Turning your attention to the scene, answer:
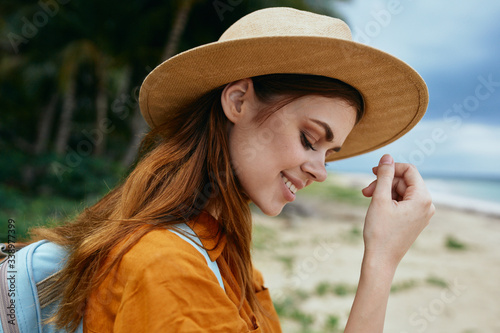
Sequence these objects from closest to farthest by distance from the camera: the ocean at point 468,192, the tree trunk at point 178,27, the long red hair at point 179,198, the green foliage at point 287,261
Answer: the long red hair at point 179,198 < the green foliage at point 287,261 < the tree trunk at point 178,27 < the ocean at point 468,192

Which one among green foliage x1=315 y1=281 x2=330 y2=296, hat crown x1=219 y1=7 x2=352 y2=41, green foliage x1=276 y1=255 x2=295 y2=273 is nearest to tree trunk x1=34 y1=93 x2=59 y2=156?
green foliage x1=276 y1=255 x2=295 y2=273

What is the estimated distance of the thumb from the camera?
1.35 metres

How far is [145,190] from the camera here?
4.08ft

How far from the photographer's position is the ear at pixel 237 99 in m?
1.39

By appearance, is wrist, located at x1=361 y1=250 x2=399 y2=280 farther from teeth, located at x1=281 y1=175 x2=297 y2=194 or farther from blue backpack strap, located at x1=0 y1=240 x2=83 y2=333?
blue backpack strap, located at x1=0 y1=240 x2=83 y2=333

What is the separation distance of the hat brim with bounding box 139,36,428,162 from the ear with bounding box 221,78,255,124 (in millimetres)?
31

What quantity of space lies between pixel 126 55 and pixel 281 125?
1201 cm

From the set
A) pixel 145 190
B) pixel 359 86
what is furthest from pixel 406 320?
pixel 145 190

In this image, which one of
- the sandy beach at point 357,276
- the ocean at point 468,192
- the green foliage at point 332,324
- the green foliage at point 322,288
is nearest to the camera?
the green foliage at point 332,324

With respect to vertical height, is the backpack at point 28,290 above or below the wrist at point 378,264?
below

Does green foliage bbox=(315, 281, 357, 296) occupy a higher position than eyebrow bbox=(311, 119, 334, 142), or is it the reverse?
eyebrow bbox=(311, 119, 334, 142)

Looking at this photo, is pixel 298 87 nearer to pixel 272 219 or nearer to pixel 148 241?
pixel 148 241

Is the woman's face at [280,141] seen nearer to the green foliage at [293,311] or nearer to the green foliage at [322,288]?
the green foliage at [293,311]

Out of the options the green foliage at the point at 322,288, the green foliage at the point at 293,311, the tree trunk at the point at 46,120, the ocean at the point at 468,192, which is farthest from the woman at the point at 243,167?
the ocean at the point at 468,192
